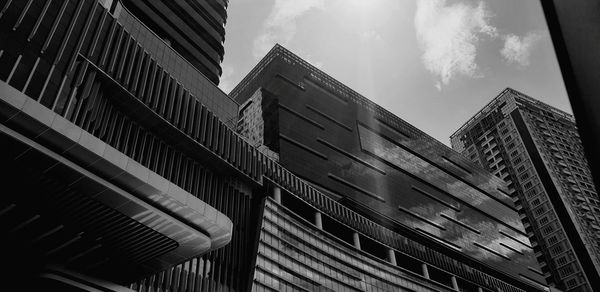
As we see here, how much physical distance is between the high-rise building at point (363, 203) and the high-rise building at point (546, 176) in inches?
315

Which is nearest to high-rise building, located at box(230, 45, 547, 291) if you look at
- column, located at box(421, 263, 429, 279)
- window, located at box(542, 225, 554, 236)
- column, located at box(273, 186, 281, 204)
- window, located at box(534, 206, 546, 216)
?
column, located at box(273, 186, 281, 204)

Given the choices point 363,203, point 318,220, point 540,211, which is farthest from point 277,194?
point 540,211

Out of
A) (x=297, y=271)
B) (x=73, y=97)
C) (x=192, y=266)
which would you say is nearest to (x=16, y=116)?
(x=73, y=97)

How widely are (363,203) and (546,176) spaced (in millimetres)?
79703

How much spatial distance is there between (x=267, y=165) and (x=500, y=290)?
69.1 metres

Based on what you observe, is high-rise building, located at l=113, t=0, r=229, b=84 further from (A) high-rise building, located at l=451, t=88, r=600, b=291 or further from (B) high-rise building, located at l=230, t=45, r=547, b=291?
(A) high-rise building, located at l=451, t=88, r=600, b=291

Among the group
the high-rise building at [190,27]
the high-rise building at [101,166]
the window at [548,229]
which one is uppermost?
the high-rise building at [190,27]

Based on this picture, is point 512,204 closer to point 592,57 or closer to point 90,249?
point 90,249

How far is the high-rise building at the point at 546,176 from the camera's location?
129 m

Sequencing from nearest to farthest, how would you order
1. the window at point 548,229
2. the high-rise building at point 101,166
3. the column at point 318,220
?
the high-rise building at point 101,166 → the column at point 318,220 → the window at point 548,229

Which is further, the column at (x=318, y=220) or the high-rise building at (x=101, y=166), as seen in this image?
the column at (x=318, y=220)

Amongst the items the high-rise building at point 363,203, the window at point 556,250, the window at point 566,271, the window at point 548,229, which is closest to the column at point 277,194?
the high-rise building at point 363,203

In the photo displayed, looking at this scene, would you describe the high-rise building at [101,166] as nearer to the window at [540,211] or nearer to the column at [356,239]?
the column at [356,239]

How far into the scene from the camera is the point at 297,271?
2451 inches
